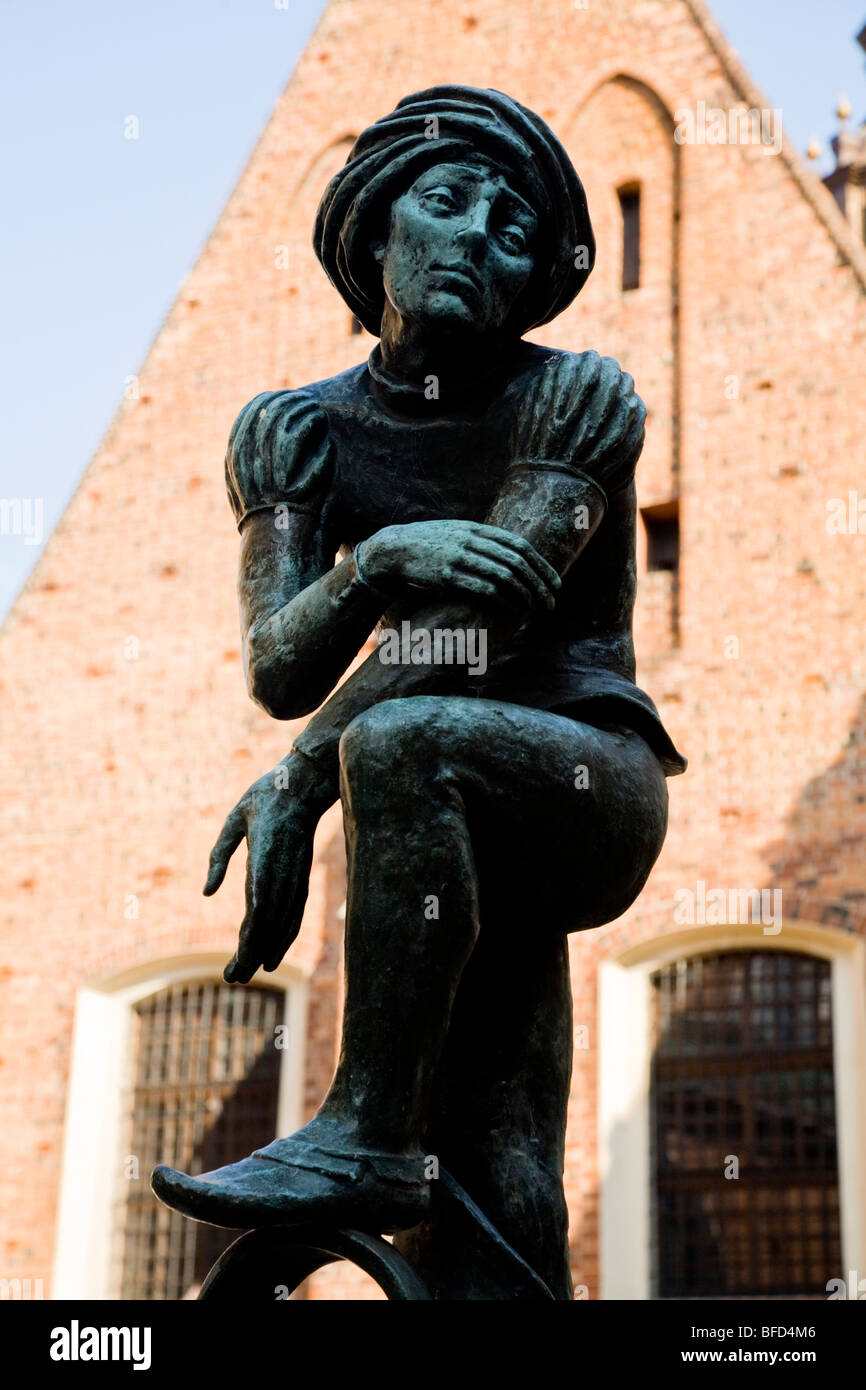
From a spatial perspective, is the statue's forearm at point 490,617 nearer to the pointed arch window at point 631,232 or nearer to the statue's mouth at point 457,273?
the statue's mouth at point 457,273

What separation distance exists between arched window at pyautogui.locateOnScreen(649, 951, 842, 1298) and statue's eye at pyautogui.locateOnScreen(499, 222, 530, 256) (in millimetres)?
9052

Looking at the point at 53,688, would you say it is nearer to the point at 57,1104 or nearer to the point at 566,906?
the point at 57,1104

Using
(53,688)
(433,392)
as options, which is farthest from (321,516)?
(53,688)

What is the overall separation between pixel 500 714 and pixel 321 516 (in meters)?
0.57

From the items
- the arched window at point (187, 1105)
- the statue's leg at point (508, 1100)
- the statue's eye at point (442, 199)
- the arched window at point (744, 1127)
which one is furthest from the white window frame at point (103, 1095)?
the statue's eye at point (442, 199)

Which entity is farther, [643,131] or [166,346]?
[166,346]

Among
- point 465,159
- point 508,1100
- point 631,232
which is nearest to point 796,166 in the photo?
point 631,232

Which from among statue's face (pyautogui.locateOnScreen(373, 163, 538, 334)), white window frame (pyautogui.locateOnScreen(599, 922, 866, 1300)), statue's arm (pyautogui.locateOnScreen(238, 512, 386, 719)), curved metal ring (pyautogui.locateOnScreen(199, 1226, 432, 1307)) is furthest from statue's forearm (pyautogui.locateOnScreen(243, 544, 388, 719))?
white window frame (pyautogui.locateOnScreen(599, 922, 866, 1300))

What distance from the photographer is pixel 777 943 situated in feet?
37.3

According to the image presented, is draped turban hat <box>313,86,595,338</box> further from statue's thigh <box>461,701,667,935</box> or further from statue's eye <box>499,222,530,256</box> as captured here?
statue's thigh <box>461,701,667,935</box>

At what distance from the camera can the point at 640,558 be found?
12.7 meters

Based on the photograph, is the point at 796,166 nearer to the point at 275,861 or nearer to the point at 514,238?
the point at 514,238
